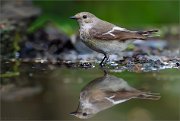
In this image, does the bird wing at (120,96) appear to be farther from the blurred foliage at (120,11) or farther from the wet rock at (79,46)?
the blurred foliage at (120,11)

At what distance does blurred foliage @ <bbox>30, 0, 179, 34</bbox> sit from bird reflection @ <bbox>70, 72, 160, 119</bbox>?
476 cm

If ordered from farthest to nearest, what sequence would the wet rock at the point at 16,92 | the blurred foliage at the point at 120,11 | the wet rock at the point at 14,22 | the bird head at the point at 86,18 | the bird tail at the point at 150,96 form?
the blurred foliage at the point at 120,11
the wet rock at the point at 14,22
the bird head at the point at 86,18
the wet rock at the point at 16,92
the bird tail at the point at 150,96

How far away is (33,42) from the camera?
24.5ft

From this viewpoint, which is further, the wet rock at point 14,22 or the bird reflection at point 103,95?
the wet rock at point 14,22

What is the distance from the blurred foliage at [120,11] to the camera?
942 cm

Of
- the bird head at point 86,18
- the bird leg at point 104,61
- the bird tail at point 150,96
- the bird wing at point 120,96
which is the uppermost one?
the bird head at point 86,18

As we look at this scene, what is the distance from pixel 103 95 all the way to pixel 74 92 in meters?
0.46

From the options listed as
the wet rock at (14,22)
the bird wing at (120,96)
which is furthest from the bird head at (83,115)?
the wet rock at (14,22)

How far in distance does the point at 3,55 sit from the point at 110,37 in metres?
1.81

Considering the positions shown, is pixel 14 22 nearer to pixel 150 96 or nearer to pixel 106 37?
pixel 106 37

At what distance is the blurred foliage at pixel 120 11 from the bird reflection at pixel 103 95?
4.76m

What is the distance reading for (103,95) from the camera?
165 inches

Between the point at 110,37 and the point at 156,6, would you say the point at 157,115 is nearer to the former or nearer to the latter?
the point at 110,37

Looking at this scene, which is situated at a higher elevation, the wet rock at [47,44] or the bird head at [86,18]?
the bird head at [86,18]
